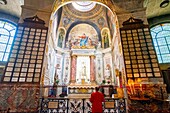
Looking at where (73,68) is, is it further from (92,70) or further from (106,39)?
(106,39)

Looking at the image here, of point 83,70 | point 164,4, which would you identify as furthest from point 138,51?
point 83,70

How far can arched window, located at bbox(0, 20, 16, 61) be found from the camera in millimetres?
9468

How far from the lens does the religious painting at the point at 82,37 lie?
550 inches

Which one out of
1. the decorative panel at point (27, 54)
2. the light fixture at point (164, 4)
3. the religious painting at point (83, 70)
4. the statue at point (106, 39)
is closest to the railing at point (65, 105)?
the decorative panel at point (27, 54)

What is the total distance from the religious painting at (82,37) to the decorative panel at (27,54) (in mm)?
7561

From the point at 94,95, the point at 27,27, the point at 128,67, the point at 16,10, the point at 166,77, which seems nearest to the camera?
the point at 94,95

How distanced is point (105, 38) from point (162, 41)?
20.1ft

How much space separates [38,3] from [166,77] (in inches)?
420

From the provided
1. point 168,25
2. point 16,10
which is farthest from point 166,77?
point 16,10

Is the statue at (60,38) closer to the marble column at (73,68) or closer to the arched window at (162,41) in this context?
the marble column at (73,68)

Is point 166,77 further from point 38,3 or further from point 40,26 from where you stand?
point 38,3

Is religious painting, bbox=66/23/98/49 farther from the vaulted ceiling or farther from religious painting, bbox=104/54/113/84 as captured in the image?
the vaulted ceiling

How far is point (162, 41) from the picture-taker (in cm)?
984

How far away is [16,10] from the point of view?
29.3 feet
